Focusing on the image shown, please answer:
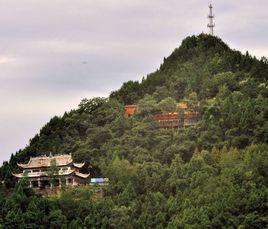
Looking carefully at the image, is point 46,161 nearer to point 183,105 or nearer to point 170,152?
point 170,152

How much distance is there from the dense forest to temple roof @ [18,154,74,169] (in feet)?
2.92

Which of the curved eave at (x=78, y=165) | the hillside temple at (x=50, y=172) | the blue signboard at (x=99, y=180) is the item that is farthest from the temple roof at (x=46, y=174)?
the blue signboard at (x=99, y=180)

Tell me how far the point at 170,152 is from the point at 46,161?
6.22m

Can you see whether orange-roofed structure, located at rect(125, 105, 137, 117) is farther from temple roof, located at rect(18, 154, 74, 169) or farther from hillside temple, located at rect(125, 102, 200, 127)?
temple roof, located at rect(18, 154, 74, 169)

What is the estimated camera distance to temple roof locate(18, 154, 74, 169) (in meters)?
54.6

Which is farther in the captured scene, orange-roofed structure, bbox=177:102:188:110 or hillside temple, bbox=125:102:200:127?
orange-roofed structure, bbox=177:102:188:110

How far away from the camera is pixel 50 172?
53500mm

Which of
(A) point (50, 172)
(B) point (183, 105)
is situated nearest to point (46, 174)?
(A) point (50, 172)

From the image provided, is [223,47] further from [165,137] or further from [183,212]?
[183,212]

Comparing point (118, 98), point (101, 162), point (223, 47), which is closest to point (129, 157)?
point (101, 162)

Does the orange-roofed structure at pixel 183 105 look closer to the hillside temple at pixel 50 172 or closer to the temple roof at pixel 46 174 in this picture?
the hillside temple at pixel 50 172

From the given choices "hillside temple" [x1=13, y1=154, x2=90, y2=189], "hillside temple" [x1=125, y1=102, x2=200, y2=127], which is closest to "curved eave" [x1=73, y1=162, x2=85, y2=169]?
"hillside temple" [x1=13, y1=154, x2=90, y2=189]

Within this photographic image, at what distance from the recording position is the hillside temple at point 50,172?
176 feet

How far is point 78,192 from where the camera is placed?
50750 millimetres
